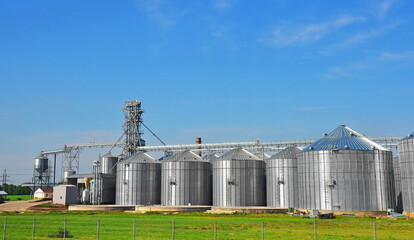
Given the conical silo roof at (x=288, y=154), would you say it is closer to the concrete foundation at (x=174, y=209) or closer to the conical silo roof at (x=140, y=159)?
the concrete foundation at (x=174, y=209)

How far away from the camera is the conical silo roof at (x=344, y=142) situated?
239 ft

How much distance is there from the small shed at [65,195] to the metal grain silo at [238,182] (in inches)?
1710

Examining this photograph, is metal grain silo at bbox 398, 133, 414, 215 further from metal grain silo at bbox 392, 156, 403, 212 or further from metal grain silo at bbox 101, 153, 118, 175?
metal grain silo at bbox 101, 153, 118, 175

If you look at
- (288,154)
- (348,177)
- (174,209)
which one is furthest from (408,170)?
(174,209)

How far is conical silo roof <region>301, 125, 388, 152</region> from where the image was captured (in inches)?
2864

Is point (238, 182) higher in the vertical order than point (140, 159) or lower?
lower

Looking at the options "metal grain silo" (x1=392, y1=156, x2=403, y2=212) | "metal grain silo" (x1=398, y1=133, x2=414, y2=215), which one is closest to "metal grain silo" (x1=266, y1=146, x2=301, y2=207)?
"metal grain silo" (x1=392, y1=156, x2=403, y2=212)

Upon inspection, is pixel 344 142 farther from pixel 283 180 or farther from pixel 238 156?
pixel 238 156

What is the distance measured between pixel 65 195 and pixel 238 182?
163 feet

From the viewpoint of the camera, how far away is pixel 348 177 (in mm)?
70438

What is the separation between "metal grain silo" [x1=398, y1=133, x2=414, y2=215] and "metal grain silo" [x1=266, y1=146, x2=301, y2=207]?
21627 mm

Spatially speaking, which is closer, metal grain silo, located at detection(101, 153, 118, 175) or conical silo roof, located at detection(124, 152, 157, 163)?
conical silo roof, located at detection(124, 152, 157, 163)

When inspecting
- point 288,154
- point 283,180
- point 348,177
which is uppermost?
point 288,154

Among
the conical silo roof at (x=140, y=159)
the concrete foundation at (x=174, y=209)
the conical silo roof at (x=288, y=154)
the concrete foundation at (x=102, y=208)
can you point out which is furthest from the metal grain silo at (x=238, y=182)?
the concrete foundation at (x=102, y=208)
